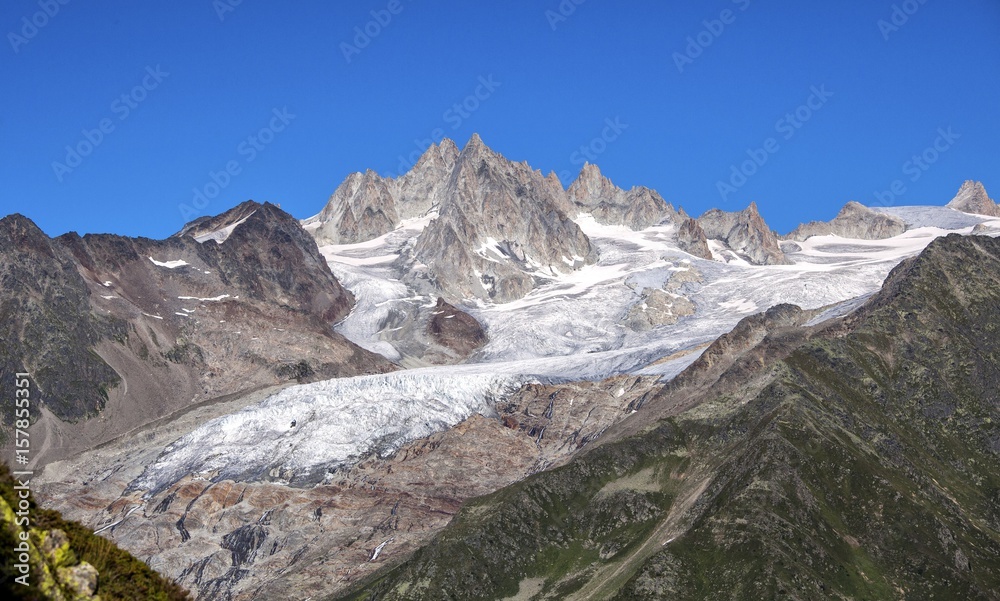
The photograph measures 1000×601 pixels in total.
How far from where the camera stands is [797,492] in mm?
124750

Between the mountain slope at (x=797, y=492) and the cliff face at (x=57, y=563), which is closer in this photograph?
the cliff face at (x=57, y=563)

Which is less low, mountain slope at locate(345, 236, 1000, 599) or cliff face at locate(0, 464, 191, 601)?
mountain slope at locate(345, 236, 1000, 599)

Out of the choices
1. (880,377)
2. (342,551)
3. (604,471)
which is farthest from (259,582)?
(880,377)

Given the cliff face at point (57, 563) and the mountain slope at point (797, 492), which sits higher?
the mountain slope at point (797, 492)

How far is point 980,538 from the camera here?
121625mm

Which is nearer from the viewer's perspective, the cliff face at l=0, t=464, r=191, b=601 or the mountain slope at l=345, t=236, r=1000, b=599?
the cliff face at l=0, t=464, r=191, b=601

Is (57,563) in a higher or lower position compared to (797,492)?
lower

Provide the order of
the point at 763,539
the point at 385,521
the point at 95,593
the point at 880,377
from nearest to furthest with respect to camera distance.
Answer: the point at 95,593, the point at 763,539, the point at 880,377, the point at 385,521

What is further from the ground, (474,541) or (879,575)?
(474,541)

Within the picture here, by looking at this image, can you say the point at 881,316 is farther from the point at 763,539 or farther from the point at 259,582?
the point at 259,582

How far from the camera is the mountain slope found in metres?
114

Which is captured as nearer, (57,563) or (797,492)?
(57,563)

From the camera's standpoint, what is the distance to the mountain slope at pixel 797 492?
114m

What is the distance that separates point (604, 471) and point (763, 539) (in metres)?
41.8
